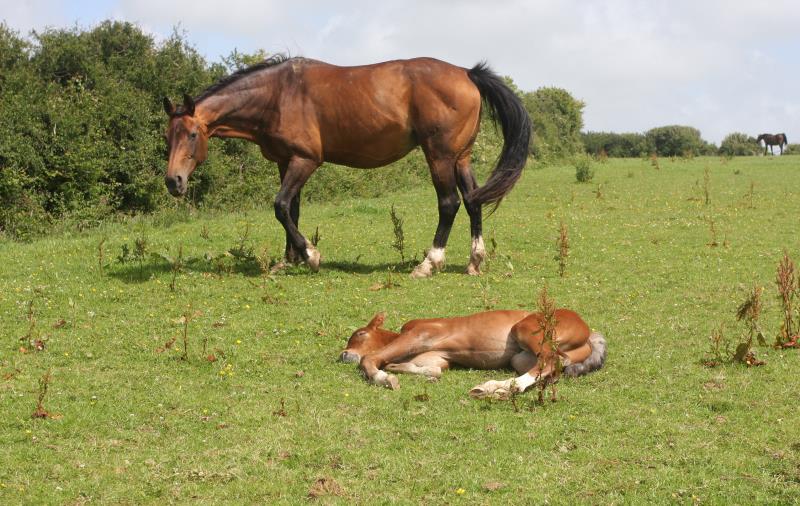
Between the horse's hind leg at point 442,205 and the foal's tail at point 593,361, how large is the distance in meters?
4.56

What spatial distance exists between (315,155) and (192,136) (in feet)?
5.29

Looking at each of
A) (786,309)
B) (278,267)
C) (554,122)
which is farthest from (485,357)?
(554,122)

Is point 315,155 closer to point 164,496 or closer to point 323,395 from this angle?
point 323,395

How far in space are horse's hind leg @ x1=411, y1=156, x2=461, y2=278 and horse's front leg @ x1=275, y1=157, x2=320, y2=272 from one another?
4.56ft

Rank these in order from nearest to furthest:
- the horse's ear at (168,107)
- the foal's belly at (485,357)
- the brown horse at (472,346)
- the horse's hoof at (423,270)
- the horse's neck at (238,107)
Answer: the brown horse at (472,346)
the foal's belly at (485,357)
the horse's ear at (168,107)
the horse's neck at (238,107)
the horse's hoof at (423,270)

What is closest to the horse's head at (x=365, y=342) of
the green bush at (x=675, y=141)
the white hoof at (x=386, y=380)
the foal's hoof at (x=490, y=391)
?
the white hoof at (x=386, y=380)

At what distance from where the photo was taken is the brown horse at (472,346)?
7.21 metres

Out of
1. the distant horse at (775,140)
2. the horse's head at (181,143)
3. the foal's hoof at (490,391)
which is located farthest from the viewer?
the distant horse at (775,140)

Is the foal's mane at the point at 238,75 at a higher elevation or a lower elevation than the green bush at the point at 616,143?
lower

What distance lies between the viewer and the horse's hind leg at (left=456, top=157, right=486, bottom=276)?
1224 centimetres

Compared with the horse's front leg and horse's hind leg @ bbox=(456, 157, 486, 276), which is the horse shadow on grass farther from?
horse's hind leg @ bbox=(456, 157, 486, 276)

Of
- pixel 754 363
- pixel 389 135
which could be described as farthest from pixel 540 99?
pixel 754 363

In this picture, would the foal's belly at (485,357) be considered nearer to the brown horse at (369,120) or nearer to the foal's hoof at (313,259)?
the brown horse at (369,120)

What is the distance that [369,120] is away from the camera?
12.0m
